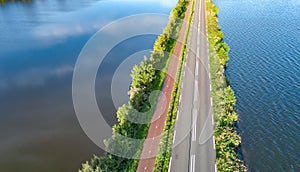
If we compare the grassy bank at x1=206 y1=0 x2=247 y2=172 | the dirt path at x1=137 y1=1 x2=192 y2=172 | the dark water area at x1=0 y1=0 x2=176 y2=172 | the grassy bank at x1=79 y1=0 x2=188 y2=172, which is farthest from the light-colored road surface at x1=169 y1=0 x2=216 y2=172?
the dark water area at x1=0 y1=0 x2=176 y2=172

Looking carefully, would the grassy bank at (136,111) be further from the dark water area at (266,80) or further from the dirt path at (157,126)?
the dark water area at (266,80)

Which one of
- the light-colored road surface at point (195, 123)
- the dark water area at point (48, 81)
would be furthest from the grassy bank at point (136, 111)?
the dark water area at point (48, 81)

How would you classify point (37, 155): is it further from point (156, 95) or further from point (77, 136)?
point (156, 95)

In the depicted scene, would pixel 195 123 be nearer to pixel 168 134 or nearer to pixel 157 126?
pixel 168 134

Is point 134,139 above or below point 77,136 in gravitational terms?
below

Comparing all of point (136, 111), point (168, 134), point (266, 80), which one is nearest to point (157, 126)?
point (168, 134)

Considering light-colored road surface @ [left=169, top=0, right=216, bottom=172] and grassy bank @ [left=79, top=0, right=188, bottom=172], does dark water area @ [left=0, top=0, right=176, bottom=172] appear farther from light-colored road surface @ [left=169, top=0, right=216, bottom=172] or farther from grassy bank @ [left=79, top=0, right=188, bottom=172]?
light-colored road surface @ [left=169, top=0, right=216, bottom=172]

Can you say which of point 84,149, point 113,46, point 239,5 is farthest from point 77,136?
point 239,5
